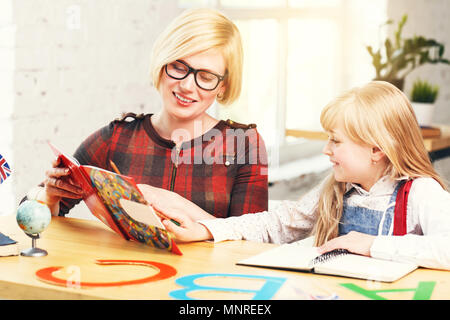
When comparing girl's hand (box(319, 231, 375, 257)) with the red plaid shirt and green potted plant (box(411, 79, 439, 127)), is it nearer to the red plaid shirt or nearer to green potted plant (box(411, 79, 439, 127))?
the red plaid shirt

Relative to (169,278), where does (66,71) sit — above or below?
above

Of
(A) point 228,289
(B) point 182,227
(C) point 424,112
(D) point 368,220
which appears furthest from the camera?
(C) point 424,112

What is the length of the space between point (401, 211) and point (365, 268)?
33cm

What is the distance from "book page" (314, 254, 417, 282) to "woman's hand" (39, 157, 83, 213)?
647mm

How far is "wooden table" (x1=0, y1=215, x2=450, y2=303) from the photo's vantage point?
46.0 inches

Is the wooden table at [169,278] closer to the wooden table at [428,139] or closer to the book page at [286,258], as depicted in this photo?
the book page at [286,258]

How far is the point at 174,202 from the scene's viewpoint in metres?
1.70

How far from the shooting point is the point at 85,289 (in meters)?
1.18

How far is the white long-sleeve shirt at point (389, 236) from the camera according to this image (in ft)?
4.44

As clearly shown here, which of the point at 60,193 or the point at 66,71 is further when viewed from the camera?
the point at 66,71

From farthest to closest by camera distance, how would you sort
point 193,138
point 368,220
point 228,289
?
point 193,138 < point 368,220 < point 228,289

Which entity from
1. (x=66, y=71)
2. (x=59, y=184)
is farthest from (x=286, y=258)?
(x=66, y=71)

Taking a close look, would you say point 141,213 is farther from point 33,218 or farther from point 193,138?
point 193,138

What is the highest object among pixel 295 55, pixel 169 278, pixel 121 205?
pixel 295 55
